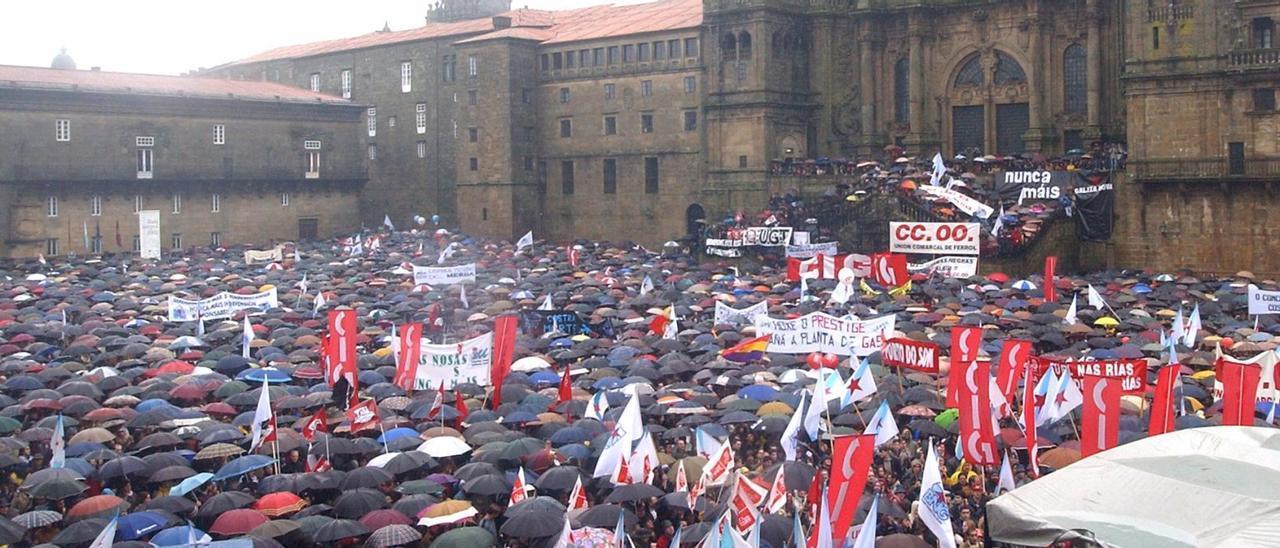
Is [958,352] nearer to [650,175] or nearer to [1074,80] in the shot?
[1074,80]

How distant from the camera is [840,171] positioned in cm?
5697

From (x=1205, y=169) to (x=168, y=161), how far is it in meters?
44.5

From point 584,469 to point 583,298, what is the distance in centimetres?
1803

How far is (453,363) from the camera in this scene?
2395 cm

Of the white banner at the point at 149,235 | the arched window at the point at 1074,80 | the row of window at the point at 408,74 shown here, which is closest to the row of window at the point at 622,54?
the row of window at the point at 408,74

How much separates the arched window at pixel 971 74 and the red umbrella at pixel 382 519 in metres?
45.7

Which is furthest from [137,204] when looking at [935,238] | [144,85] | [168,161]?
[935,238]

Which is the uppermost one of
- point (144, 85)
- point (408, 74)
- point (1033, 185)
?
point (408, 74)

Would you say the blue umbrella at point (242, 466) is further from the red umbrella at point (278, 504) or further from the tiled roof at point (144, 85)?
the tiled roof at point (144, 85)

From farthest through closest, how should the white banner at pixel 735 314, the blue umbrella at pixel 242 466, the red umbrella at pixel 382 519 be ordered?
the white banner at pixel 735 314 < the blue umbrella at pixel 242 466 < the red umbrella at pixel 382 519

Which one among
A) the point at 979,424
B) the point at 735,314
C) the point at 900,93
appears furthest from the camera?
the point at 900,93

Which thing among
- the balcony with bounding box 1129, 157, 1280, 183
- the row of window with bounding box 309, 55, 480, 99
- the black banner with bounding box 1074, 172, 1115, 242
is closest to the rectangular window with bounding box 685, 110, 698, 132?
the row of window with bounding box 309, 55, 480, 99

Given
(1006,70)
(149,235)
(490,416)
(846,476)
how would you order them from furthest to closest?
(1006,70)
(149,235)
(490,416)
(846,476)

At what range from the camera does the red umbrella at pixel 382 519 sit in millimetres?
16422
